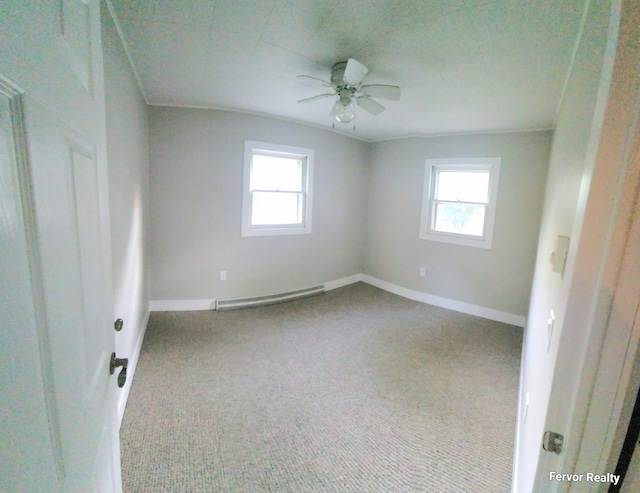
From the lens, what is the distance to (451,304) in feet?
13.5

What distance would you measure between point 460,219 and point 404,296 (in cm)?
144

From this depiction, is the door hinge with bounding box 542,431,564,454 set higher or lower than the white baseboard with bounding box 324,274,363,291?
higher

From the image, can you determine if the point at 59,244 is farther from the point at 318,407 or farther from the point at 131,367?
the point at 131,367

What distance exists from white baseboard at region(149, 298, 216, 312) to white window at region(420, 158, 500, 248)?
10.5 feet

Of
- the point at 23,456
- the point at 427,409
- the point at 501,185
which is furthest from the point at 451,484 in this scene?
the point at 501,185

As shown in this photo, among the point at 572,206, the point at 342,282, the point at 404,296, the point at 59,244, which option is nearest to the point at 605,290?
the point at 572,206

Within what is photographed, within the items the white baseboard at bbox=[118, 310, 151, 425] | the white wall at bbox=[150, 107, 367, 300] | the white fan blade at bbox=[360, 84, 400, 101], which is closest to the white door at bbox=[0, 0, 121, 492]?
the white baseboard at bbox=[118, 310, 151, 425]

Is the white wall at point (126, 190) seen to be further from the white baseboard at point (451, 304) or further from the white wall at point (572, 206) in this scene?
the white baseboard at point (451, 304)

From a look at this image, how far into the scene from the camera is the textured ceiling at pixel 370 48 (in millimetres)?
1481

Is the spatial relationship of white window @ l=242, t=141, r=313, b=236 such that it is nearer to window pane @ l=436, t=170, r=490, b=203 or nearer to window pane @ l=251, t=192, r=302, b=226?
window pane @ l=251, t=192, r=302, b=226

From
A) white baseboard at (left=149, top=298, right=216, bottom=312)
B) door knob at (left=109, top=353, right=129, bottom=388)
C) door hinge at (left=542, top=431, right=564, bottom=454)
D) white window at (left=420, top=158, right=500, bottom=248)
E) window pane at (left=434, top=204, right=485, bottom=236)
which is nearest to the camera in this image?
door hinge at (left=542, top=431, right=564, bottom=454)

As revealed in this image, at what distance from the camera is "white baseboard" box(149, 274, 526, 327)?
3504 millimetres

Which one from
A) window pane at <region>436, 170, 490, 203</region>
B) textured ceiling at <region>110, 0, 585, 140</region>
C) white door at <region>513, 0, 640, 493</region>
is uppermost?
textured ceiling at <region>110, 0, 585, 140</region>

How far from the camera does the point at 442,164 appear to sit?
4.06 meters
